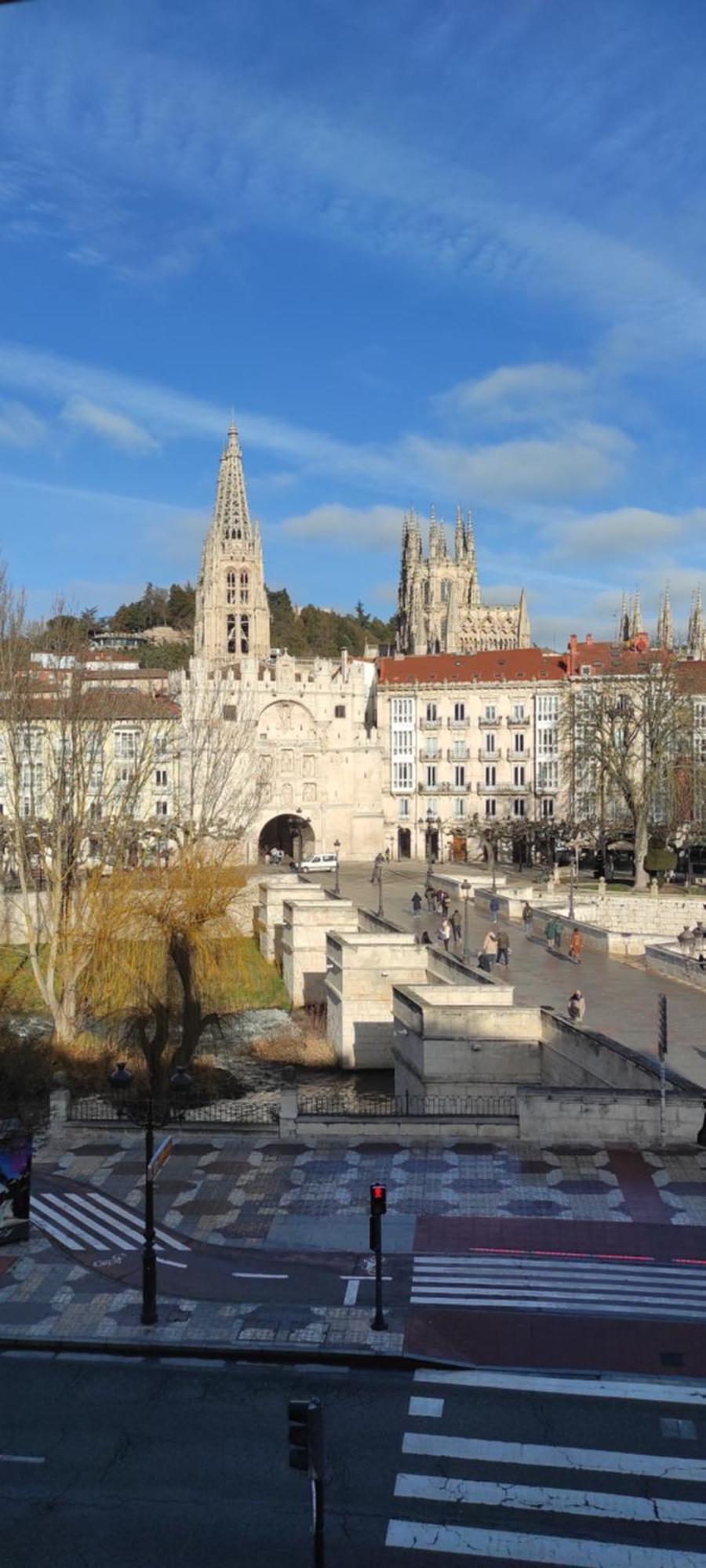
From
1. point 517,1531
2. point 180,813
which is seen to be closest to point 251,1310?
point 517,1531

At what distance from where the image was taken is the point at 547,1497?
10570 mm

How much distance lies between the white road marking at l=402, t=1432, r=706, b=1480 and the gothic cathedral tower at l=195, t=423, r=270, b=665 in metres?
66.4

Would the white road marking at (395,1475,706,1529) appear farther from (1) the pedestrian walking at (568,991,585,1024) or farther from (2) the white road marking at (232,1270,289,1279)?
(1) the pedestrian walking at (568,991,585,1024)

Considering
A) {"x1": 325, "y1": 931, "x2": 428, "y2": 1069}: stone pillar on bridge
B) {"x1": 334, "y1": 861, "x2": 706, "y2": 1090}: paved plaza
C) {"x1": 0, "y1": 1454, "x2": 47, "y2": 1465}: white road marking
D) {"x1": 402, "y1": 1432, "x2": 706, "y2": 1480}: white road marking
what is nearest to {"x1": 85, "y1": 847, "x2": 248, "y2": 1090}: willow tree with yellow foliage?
{"x1": 325, "y1": 931, "x2": 428, "y2": 1069}: stone pillar on bridge

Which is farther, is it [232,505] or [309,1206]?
[232,505]

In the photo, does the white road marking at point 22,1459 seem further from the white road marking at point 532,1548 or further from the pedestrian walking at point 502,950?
the pedestrian walking at point 502,950

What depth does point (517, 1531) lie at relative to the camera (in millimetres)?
10109

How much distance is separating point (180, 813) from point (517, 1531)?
149 feet

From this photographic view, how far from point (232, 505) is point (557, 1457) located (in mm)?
73885

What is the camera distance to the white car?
62831 millimetres

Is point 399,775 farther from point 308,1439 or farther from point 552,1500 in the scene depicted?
point 308,1439

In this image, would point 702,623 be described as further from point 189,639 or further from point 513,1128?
point 513,1128

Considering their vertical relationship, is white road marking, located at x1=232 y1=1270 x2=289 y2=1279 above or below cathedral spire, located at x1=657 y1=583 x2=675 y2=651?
below

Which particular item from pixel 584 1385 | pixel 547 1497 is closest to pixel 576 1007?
pixel 584 1385
